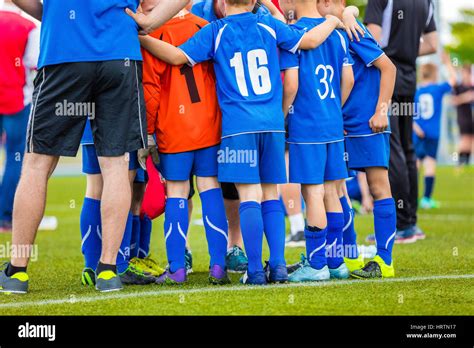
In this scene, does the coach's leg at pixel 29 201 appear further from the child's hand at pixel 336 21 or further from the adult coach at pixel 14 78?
the adult coach at pixel 14 78

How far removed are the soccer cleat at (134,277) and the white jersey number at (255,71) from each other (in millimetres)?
1371

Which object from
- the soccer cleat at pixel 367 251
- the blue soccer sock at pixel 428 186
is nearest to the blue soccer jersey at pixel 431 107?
the blue soccer sock at pixel 428 186

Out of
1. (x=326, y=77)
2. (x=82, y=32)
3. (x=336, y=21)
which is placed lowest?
(x=326, y=77)

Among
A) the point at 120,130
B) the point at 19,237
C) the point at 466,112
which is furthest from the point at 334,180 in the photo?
the point at 466,112

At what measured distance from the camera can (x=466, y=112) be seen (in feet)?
84.2

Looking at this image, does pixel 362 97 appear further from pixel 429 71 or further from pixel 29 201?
pixel 429 71

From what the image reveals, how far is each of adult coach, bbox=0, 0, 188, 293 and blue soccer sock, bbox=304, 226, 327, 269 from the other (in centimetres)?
123

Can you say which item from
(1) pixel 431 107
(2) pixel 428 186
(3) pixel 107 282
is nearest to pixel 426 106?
(1) pixel 431 107

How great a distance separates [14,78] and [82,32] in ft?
16.2

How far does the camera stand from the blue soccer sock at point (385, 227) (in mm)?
6355

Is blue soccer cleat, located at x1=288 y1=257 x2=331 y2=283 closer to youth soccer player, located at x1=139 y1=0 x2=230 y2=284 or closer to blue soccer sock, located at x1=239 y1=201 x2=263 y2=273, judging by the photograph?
blue soccer sock, located at x1=239 y1=201 x2=263 y2=273

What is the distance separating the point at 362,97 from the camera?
6.43 m

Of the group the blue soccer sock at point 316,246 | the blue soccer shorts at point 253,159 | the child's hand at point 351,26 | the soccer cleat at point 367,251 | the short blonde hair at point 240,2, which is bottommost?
the soccer cleat at point 367,251

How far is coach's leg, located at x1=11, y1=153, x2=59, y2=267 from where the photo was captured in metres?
5.54
